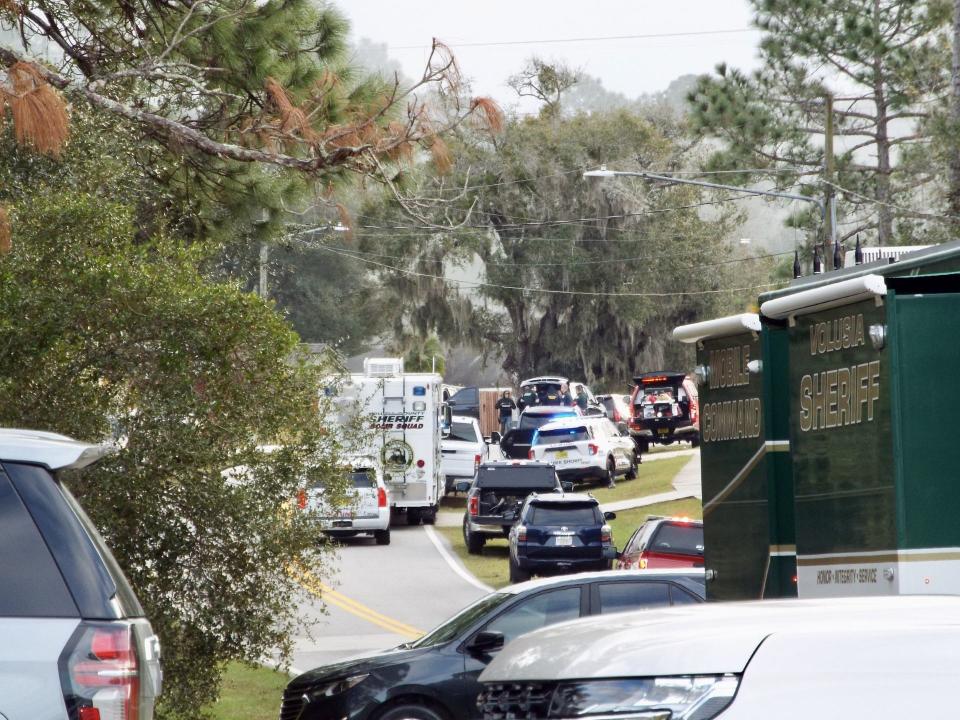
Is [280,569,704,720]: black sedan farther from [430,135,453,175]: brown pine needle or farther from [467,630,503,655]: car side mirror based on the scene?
[430,135,453,175]: brown pine needle

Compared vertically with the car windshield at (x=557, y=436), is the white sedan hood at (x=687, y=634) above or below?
below

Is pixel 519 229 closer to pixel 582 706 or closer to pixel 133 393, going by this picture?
pixel 133 393

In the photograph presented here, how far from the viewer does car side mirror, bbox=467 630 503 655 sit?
10539 mm

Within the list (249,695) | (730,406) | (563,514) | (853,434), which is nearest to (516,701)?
(853,434)

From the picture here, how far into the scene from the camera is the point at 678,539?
17922 millimetres

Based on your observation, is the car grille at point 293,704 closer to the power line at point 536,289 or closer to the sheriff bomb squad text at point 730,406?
the sheriff bomb squad text at point 730,406


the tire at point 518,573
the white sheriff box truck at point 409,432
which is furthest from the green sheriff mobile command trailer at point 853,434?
the white sheriff box truck at point 409,432

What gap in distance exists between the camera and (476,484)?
27344 millimetres

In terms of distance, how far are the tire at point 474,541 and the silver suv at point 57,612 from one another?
2301cm

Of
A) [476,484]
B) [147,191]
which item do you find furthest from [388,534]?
[147,191]

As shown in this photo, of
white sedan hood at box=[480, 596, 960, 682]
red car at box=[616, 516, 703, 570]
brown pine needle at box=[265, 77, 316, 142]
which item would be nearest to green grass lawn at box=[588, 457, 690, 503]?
red car at box=[616, 516, 703, 570]

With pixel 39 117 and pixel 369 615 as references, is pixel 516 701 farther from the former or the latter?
pixel 369 615

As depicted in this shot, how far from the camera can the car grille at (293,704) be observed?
35.7ft

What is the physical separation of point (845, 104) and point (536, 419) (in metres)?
14.9
